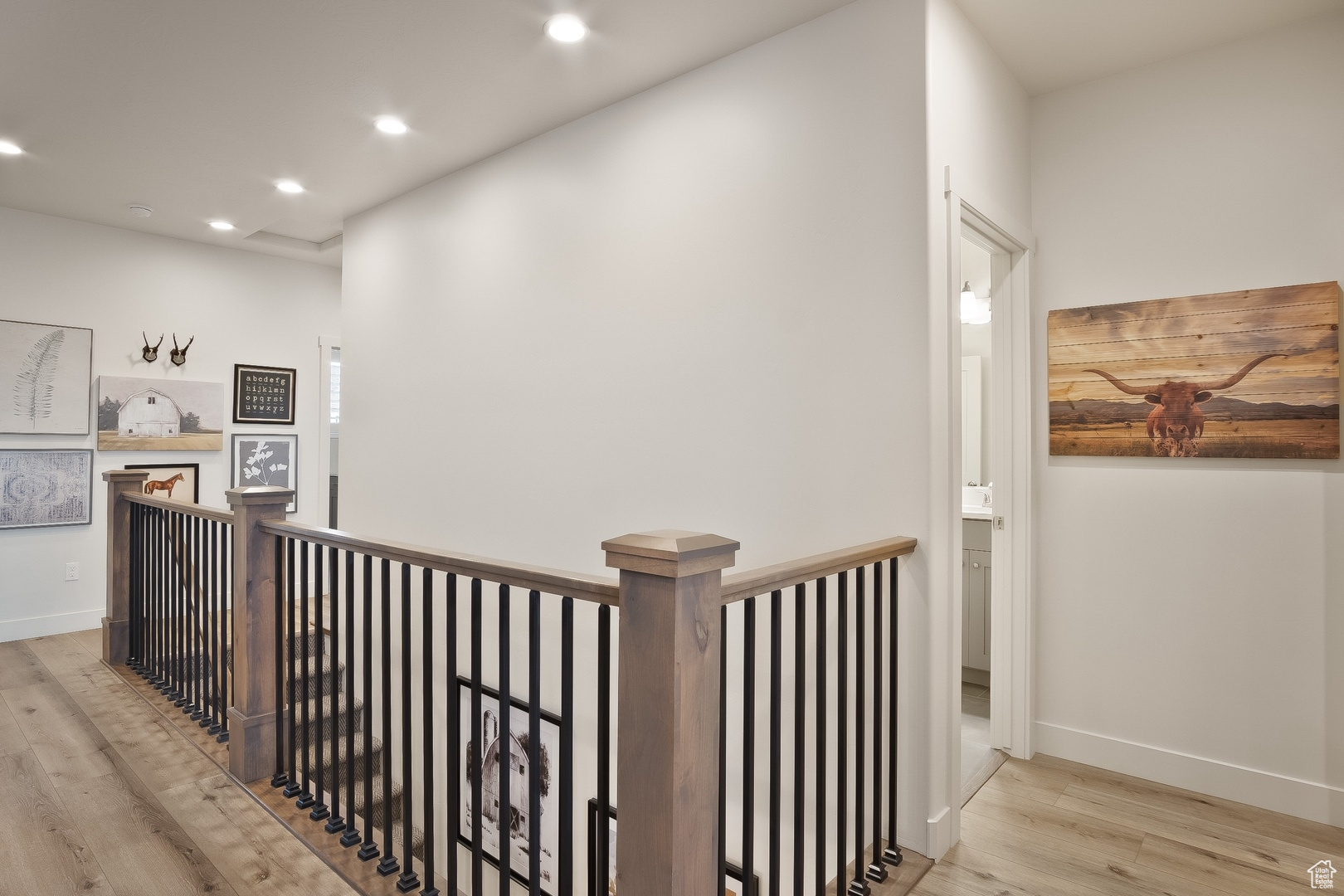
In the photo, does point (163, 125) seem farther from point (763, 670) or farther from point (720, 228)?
point (763, 670)

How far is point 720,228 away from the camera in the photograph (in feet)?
8.88

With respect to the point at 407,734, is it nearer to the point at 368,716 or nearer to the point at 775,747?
the point at 368,716

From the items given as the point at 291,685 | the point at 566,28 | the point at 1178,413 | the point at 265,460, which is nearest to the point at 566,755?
the point at 291,685

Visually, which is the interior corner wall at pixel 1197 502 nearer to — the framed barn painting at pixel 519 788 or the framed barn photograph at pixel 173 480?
the framed barn painting at pixel 519 788

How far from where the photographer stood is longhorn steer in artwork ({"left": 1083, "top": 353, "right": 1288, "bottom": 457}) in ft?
8.46

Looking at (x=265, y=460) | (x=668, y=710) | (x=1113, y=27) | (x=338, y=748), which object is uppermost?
(x=1113, y=27)

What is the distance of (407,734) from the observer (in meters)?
1.87

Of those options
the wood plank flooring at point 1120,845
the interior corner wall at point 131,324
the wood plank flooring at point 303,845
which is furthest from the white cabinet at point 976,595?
the interior corner wall at point 131,324

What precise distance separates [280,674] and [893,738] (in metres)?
2.00

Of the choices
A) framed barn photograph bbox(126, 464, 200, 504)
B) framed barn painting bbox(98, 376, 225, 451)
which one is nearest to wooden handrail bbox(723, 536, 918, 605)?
framed barn photograph bbox(126, 464, 200, 504)

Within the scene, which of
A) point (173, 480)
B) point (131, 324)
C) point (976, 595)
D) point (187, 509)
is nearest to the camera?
point (187, 509)

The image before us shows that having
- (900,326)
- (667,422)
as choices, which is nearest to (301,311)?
(667,422)

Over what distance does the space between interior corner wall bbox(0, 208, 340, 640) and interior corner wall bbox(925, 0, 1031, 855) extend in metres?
4.99

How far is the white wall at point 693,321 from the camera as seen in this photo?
89.3 inches
